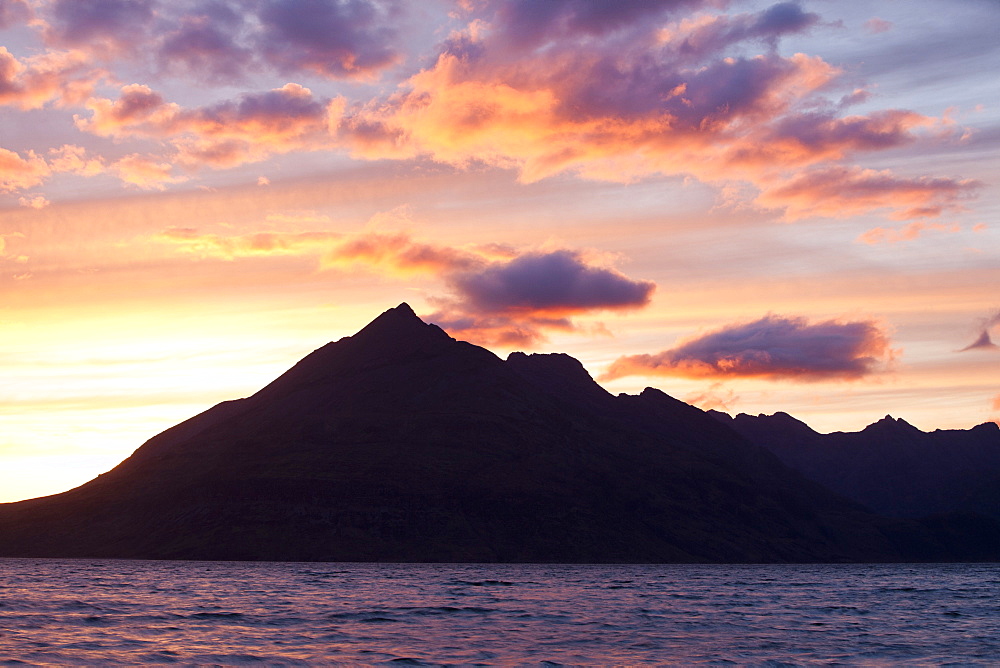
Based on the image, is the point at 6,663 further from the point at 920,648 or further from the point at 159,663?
the point at 920,648

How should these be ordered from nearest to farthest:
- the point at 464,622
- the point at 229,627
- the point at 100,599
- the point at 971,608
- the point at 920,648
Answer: the point at 920,648, the point at 229,627, the point at 464,622, the point at 100,599, the point at 971,608

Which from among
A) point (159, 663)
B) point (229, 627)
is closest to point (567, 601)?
point (229, 627)

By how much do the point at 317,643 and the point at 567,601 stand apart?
66306 millimetres

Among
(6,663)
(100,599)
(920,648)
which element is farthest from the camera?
(100,599)

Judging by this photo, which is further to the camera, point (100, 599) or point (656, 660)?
point (100, 599)

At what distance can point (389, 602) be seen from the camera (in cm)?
12169

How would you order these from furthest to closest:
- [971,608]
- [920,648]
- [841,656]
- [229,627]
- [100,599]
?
[971,608]
[100,599]
[229,627]
[920,648]
[841,656]

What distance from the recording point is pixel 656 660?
62.2m

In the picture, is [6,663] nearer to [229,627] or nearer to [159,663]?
[159,663]

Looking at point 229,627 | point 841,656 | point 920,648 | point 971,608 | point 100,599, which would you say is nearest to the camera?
point 841,656

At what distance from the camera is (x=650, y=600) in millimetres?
134750

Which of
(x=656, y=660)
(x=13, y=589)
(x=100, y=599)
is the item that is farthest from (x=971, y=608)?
(x=13, y=589)

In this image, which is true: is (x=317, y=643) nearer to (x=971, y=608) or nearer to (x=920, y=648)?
(x=920, y=648)

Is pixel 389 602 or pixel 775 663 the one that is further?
pixel 389 602
